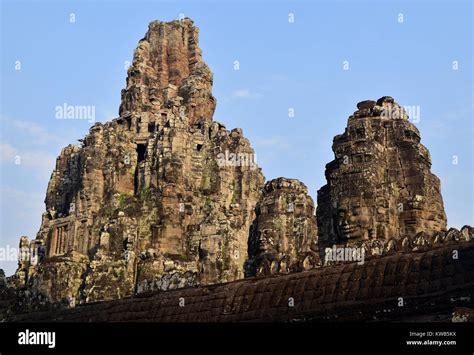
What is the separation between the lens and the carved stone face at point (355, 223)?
3547 centimetres

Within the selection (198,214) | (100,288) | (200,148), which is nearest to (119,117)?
(200,148)

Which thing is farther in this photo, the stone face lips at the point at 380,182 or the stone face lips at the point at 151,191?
the stone face lips at the point at 151,191

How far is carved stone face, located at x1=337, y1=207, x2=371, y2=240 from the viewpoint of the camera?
35469 mm

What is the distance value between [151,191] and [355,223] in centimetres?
4548

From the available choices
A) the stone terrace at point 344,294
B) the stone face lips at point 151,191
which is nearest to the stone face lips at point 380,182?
the stone terrace at point 344,294

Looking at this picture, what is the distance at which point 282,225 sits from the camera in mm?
43125

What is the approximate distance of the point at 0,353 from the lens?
22.0 metres

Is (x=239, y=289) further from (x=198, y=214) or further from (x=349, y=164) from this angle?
(x=198, y=214)

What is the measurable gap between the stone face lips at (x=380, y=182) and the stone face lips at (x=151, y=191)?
59.0 ft
